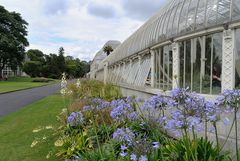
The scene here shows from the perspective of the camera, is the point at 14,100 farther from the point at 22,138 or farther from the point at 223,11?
the point at 223,11

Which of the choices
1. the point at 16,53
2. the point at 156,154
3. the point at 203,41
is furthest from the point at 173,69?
the point at 16,53

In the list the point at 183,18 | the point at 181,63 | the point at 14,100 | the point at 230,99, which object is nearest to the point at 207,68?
the point at 181,63

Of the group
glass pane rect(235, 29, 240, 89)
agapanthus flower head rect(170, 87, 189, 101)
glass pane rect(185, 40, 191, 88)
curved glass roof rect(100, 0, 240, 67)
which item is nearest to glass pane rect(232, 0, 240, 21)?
curved glass roof rect(100, 0, 240, 67)

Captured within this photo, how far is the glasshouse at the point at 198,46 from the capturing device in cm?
A: 770

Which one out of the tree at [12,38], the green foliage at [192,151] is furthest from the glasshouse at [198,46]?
the tree at [12,38]

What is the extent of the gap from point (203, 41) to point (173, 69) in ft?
7.20

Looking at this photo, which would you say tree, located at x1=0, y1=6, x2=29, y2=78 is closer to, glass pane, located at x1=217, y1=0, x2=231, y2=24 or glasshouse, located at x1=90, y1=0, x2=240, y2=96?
glasshouse, located at x1=90, y1=0, x2=240, y2=96

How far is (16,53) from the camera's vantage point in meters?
55.1

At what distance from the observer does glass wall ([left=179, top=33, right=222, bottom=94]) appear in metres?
8.25

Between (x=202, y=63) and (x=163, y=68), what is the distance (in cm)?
338

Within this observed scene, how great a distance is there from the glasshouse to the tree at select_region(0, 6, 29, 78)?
4467 cm

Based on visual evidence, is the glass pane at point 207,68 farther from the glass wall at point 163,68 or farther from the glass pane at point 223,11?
the glass wall at point 163,68

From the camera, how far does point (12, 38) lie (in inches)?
2116

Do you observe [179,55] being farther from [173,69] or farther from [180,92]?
[180,92]
